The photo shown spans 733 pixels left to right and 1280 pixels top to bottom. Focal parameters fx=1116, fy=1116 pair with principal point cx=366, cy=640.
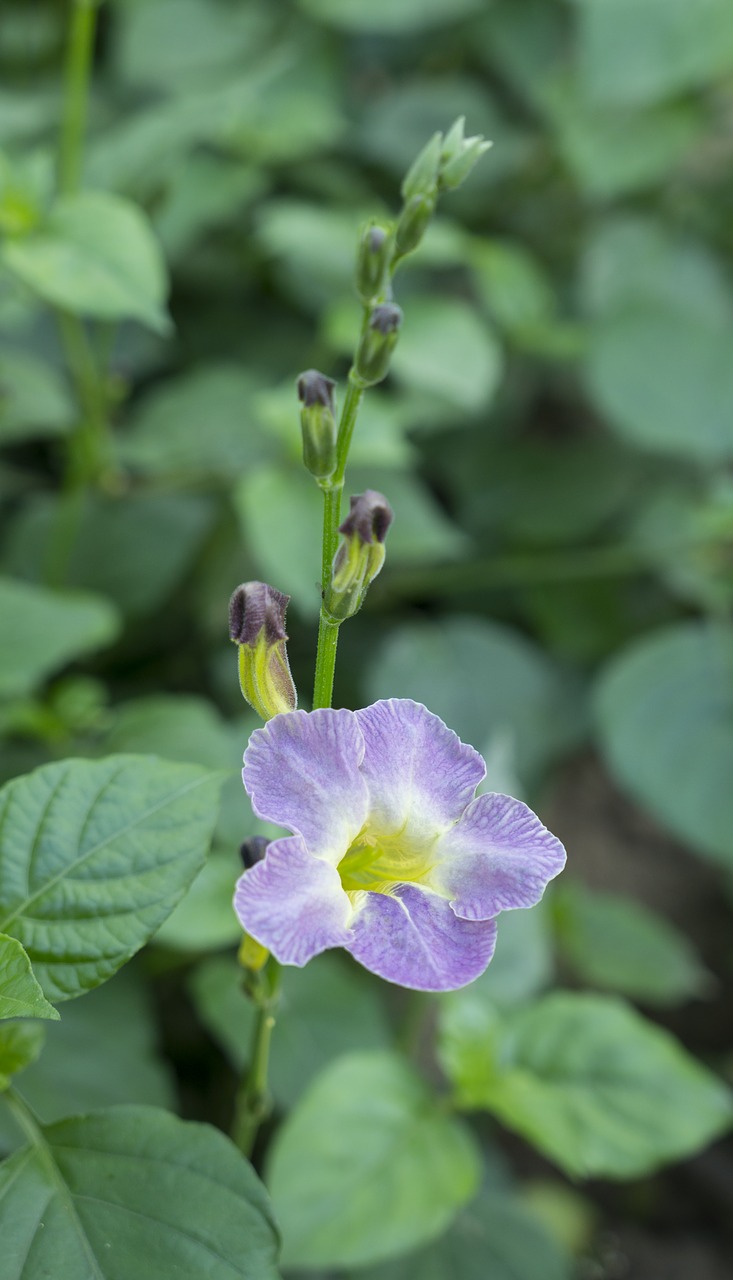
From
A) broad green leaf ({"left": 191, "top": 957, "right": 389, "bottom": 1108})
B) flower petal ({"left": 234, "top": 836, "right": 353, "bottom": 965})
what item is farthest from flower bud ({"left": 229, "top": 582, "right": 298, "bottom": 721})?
broad green leaf ({"left": 191, "top": 957, "right": 389, "bottom": 1108})

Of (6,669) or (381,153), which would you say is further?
(381,153)

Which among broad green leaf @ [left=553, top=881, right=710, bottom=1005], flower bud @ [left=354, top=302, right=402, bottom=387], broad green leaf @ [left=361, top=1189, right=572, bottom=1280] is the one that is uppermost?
flower bud @ [left=354, top=302, right=402, bottom=387]

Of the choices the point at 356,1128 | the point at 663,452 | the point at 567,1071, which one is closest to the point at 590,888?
the point at 663,452

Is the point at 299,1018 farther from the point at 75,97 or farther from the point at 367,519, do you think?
the point at 75,97

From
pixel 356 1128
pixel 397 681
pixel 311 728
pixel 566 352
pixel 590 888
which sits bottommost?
pixel 590 888

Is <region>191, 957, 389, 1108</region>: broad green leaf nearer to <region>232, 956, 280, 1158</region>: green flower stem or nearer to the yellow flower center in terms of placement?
<region>232, 956, 280, 1158</region>: green flower stem

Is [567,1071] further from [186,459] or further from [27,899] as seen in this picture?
[186,459]

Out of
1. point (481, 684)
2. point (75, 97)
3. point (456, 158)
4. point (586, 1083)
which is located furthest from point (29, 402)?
point (586, 1083)
